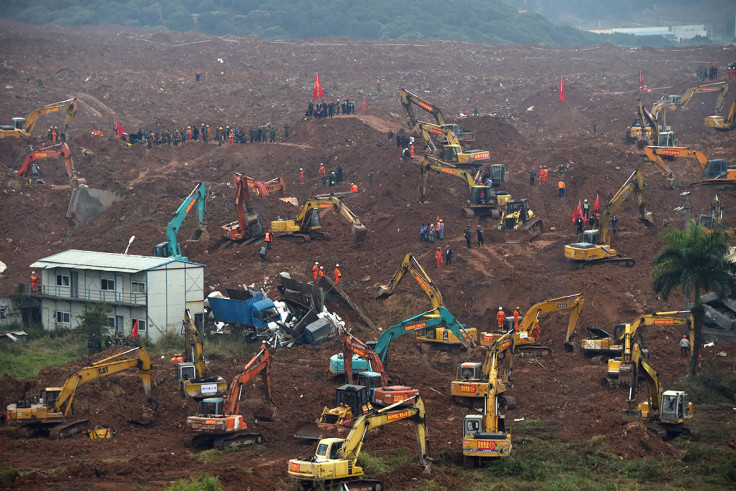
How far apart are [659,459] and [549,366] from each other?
35.6ft

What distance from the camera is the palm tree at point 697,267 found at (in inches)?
1355

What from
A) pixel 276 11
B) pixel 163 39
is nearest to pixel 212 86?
pixel 163 39

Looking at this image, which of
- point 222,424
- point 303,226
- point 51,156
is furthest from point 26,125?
point 222,424

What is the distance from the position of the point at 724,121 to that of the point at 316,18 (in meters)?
80.3

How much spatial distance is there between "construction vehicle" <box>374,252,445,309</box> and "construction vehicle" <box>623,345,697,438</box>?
12836 millimetres

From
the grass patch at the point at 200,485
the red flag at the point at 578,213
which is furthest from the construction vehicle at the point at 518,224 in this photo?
the grass patch at the point at 200,485

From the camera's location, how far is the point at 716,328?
129 ft

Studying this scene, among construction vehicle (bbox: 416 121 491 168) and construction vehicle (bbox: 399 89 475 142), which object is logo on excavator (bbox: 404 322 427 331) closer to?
construction vehicle (bbox: 416 121 491 168)

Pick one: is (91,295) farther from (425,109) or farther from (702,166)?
(702,166)

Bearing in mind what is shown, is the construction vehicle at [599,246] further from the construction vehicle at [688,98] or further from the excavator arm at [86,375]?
the construction vehicle at [688,98]

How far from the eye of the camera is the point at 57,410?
30109mm

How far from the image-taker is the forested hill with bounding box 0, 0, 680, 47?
137 m

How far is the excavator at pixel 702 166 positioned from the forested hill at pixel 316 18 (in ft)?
261

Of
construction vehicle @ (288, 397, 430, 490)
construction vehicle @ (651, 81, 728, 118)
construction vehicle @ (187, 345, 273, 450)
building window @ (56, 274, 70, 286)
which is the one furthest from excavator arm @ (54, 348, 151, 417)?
construction vehicle @ (651, 81, 728, 118)
